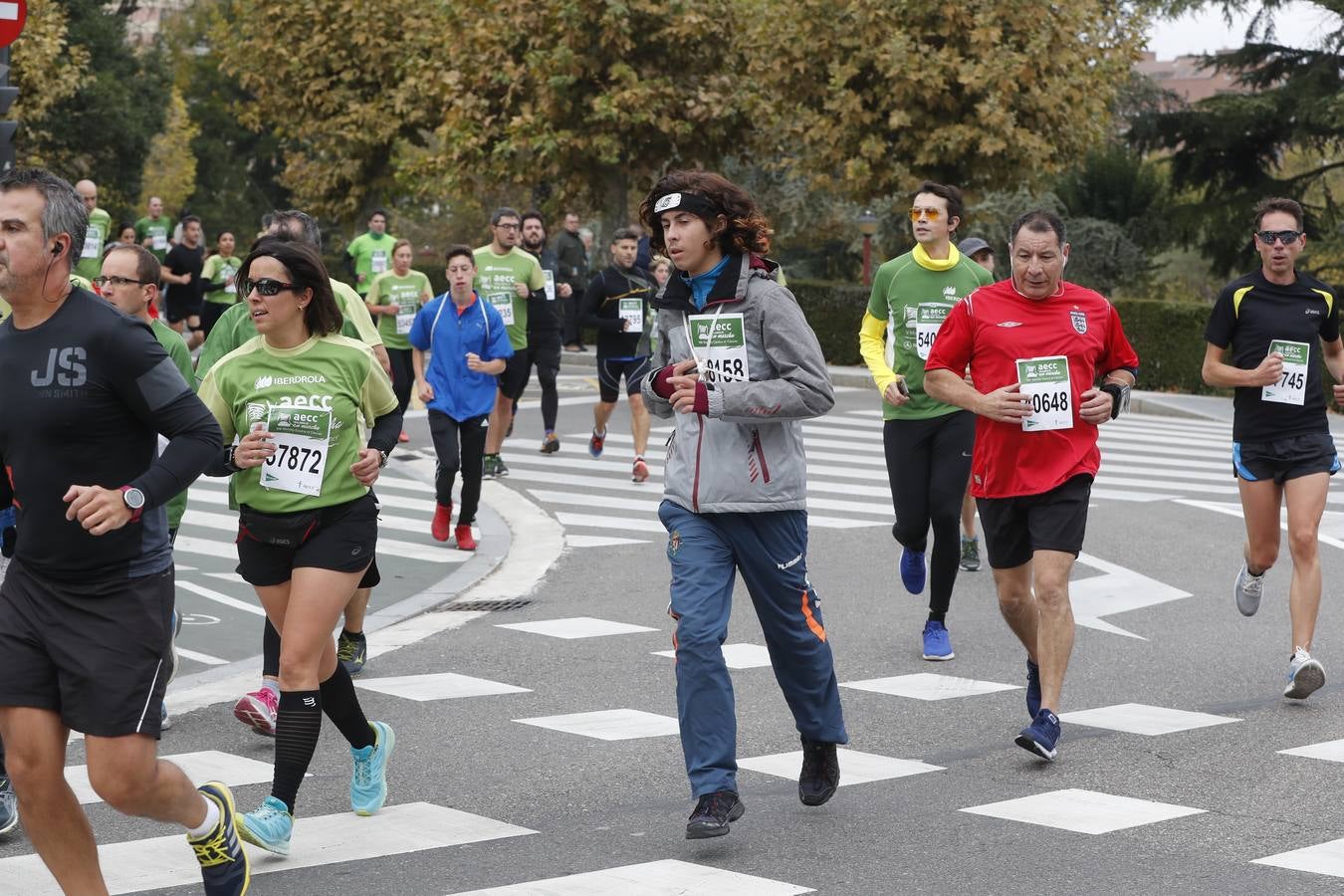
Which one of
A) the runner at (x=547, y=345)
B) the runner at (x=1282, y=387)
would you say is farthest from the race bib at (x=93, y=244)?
the runner at (x=1282, y=387)

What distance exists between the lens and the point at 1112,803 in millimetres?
6184

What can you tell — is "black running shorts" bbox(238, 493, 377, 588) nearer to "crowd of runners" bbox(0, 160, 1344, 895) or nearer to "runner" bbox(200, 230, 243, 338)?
"crowd of runners" bbox(0, 160, 1344, 895)

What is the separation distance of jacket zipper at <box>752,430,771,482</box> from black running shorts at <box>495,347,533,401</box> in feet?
33.9

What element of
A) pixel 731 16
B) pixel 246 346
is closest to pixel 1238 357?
pixel 246 346

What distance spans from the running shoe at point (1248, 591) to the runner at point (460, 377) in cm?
472

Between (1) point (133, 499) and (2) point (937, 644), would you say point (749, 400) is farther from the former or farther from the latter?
(2) point (937, 644)

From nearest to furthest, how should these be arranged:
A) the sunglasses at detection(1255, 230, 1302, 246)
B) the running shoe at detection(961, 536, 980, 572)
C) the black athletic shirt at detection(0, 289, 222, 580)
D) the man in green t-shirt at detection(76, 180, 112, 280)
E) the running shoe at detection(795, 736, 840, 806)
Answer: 1. the black athletic shirt at detection(0, 289, 222, 580)
2. the running shoe at detection(795, 736, 840, 806)
3. the sunglasses at detection(1255, 230, 1302, 246)
4. the running shoe at detection(961, 536, 980, 572)
5. the man in green t-shirt at detection(76, 180, 112, 280)

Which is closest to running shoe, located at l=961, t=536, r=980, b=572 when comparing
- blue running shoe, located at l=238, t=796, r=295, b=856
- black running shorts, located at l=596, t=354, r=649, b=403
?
black running shorts, located at l=596, t=354, r=649, b=403

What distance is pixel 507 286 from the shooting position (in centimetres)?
1585

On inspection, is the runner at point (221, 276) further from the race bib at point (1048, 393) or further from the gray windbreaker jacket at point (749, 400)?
the gray windbreaker jacket at point (749, 400)

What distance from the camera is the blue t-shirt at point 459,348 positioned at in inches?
468

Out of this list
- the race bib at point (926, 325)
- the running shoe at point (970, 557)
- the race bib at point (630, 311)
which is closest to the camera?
the race bib at point (926, 325)

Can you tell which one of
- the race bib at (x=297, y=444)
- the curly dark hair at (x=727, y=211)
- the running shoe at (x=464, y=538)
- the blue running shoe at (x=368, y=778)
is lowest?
the running shoe at (x=464, y=538)

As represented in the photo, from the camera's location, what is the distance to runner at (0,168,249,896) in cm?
444
